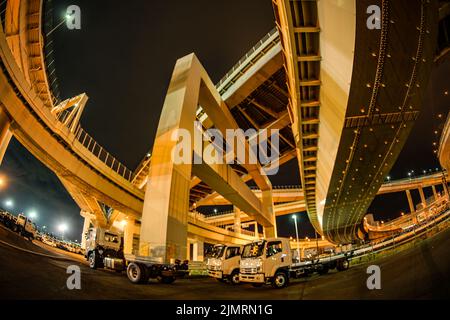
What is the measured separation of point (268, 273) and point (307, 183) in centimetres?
1903

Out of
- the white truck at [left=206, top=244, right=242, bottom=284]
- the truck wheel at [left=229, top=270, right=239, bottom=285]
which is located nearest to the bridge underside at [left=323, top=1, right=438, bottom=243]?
the white truck at [left=206, top=244, right=242, bottom=284]

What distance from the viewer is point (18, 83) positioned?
13.0 m

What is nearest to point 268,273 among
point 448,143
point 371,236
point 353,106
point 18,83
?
point 353,106

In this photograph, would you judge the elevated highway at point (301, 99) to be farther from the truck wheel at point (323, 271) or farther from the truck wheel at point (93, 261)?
the truck wheel at point (323, 271)

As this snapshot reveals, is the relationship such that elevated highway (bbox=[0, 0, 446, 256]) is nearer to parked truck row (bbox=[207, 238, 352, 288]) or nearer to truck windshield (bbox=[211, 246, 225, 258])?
parked truck row (bbox=[207, 238, 352, 288])

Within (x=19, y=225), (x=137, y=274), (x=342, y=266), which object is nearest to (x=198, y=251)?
(x=19, y=225)

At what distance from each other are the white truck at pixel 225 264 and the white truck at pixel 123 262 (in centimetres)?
424

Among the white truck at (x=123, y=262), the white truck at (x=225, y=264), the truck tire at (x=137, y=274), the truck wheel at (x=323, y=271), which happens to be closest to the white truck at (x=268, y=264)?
the white truck at (x=225, y=264)

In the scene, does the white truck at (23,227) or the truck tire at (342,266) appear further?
the white truck at (23,227)

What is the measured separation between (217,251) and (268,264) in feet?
18.3

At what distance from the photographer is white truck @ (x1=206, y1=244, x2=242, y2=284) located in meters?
14.1

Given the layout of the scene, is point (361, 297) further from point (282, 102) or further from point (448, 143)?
point (448, 143)

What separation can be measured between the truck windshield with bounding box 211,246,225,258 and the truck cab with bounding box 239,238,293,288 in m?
3.52

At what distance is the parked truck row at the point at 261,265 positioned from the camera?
37.2 feet
